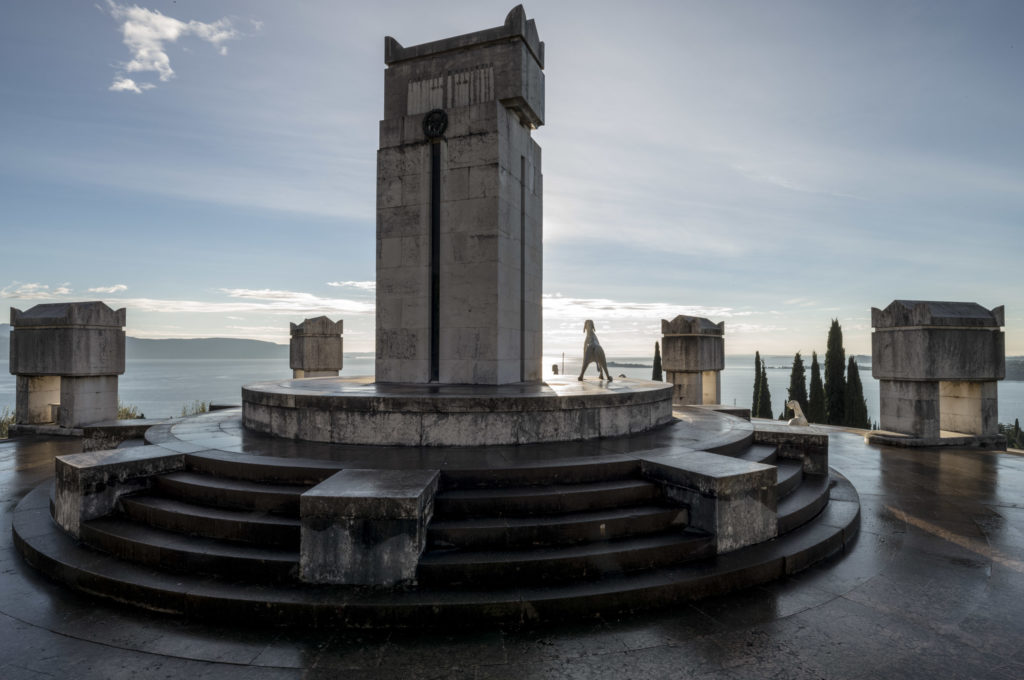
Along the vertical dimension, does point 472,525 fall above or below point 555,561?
above

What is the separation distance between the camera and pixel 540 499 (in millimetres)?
5574

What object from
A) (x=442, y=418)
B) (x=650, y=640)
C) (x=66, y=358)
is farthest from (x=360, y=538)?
(x=66, y=358)

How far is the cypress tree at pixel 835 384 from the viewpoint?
36.4 metres

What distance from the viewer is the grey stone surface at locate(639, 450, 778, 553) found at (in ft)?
17.6

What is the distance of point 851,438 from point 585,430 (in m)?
10.1

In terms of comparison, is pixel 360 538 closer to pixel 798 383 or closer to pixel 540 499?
pixel 540 499

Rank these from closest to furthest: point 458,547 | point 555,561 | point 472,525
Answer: point 555,561, point 458,547, point 472,525

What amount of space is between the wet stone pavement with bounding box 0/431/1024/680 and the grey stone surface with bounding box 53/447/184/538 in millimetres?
646

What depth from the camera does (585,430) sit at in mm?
7914

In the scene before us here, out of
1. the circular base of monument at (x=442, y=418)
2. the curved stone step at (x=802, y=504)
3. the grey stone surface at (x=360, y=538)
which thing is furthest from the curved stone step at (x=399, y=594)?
the circular base of monument at (x=442, y=418)

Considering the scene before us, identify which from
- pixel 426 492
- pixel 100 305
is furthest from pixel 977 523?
pixel 100 305

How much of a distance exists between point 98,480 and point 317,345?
12.9 meters

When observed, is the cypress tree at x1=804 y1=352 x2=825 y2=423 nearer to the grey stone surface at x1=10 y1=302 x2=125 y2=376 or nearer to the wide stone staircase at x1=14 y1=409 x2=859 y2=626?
the wide stone staircase at x1=14 y1=409 x2=859 y2=626

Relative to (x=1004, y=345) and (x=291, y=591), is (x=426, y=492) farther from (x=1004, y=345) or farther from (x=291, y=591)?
(x=1004, y=345)
